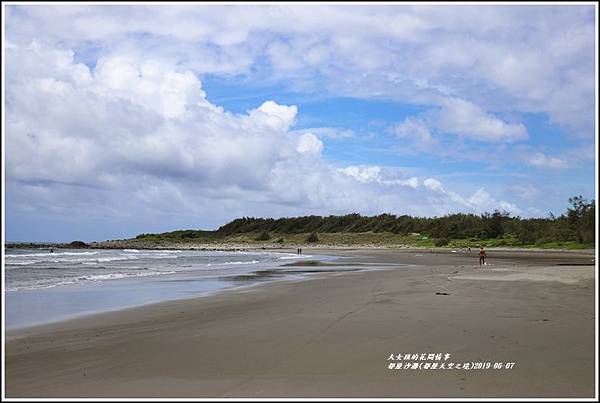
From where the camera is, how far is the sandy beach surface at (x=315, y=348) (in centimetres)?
638

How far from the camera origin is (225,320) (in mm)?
11773

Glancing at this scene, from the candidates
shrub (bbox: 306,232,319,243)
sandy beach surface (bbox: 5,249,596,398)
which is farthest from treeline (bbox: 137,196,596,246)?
sandy beach surface (bbox: 5,249,596,398)

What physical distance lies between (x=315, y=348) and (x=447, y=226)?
81329 mm

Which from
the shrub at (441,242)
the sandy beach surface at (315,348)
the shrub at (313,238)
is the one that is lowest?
the sandy beach surface at (315,348)

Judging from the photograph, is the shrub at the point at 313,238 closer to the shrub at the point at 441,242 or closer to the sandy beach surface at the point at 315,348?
the shrub at the point at 441,242

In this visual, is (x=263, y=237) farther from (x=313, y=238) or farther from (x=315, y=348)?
(x=315, y=348)

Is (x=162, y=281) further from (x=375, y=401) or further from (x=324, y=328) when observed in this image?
(x=375, y=401)

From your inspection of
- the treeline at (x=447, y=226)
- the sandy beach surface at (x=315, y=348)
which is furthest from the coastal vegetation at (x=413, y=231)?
the sandy beach surface at (x=315, y=348)

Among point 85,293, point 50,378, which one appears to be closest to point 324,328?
point 50,378

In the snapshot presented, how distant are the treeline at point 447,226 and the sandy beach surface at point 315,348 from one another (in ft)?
162

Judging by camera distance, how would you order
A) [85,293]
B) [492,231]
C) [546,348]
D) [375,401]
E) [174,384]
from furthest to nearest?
[492,231] < [85,293] < [546,348] < [174,384] < [375,401]

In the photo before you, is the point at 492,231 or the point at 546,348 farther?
the point at 492,231

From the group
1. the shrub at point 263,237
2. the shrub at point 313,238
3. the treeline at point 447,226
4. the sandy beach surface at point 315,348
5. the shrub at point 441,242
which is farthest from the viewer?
the shrub at point 263,237

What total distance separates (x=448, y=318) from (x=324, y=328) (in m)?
2.69
